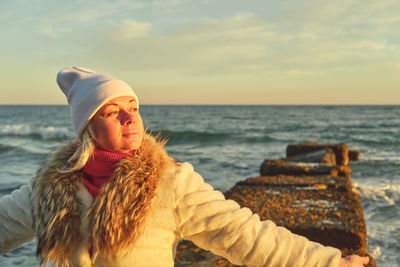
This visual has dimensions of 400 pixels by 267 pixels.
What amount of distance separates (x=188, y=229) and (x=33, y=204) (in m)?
0.69

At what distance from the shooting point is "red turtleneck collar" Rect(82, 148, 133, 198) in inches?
59.7

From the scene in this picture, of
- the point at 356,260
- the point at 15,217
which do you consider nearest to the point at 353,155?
the point at 356,260

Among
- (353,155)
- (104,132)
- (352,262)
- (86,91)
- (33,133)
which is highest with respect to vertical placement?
(86,91)

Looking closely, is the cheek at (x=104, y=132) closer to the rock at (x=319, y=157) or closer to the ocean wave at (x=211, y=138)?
the rock at (x=319, y=157)

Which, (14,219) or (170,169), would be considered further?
(14,219)

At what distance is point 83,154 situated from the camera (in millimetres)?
1502

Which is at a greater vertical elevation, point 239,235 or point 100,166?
point 100,166

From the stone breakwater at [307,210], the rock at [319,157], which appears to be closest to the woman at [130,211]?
the stone breakwater at [307,210]

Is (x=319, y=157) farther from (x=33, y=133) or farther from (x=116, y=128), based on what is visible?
(x=33, y=133)

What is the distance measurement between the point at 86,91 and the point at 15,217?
0.67m

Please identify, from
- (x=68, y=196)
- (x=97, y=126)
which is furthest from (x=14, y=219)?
(x=97, y=126)

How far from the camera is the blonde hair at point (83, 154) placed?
1501mm

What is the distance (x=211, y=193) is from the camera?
1459mm

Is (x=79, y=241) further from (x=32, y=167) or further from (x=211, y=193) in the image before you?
(x=32, y=167)
